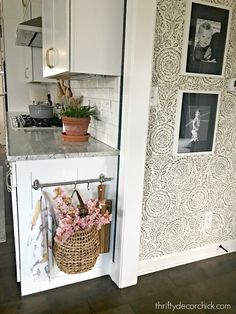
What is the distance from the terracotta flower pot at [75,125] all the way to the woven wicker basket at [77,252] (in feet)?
2.23

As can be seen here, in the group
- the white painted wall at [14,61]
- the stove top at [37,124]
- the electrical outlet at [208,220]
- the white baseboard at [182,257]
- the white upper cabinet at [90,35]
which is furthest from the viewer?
the white painted wall at [14,61]

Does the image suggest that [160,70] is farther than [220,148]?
No

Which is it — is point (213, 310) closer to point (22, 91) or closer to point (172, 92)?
point (172, 92)

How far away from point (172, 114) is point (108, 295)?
47.8 inches

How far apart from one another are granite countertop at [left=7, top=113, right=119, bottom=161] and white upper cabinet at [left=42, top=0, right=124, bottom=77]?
18.0 inches

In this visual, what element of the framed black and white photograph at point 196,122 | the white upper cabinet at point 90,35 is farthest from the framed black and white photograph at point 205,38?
the white upper cabinet at point 90,35

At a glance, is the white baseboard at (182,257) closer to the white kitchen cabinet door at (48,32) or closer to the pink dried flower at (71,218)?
the pink dried flower at (71,218)

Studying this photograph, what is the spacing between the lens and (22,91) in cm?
404

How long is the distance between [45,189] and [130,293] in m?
0.86

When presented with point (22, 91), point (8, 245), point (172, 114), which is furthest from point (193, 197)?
point (22, 91)

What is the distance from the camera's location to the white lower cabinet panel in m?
1.52

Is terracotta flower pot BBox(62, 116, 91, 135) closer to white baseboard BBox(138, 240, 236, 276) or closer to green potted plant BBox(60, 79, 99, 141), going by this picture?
green potted plant BBox(60, 79, 99, 141)

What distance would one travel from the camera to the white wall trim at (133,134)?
4.75ft

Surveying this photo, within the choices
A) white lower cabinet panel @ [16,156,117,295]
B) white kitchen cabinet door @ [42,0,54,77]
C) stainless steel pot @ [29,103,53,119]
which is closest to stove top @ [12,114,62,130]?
stainless steel pot @ [29,103,53,119]
